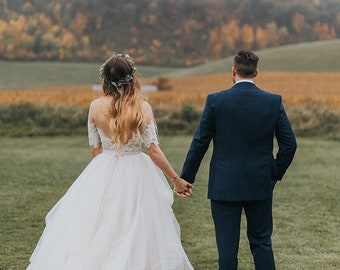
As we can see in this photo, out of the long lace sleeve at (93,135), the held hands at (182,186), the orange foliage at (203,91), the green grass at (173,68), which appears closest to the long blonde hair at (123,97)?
the long lace sleeve at (93,135)

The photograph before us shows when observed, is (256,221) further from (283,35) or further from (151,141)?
(283,35)

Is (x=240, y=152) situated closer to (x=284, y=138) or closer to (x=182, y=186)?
(x=284, y=138)

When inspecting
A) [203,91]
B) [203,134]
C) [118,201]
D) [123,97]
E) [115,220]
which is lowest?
[203,91]

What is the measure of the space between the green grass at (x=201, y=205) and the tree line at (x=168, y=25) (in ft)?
21.6

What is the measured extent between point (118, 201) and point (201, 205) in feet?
13.5

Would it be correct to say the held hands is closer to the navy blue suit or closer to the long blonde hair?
the navy blue suit

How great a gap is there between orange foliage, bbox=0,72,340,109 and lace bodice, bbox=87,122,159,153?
1290 centimetres

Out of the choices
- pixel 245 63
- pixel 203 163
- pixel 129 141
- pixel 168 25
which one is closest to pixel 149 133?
pixel 129 141

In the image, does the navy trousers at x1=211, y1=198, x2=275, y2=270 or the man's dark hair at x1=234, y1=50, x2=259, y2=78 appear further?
the navy trousers at x1=211, y1=198, x2=275, y2=270

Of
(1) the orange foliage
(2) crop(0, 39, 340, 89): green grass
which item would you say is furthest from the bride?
(2) crop(0, 39, 340, 89): green grass

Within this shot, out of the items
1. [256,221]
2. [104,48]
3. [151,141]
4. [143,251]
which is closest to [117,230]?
[143,251]

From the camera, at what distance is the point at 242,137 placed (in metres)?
4.25

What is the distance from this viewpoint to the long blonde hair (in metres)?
4.55

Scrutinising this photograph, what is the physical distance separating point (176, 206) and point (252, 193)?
14.3ft
